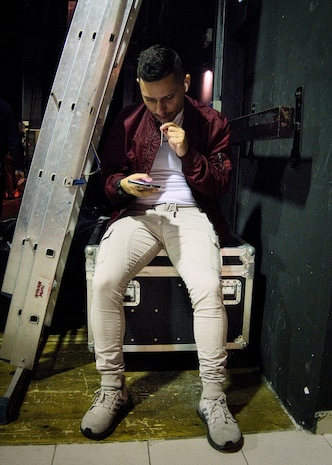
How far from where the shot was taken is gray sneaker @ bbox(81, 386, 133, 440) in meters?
1.82

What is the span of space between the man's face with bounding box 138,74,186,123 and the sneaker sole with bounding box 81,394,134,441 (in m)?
1.39

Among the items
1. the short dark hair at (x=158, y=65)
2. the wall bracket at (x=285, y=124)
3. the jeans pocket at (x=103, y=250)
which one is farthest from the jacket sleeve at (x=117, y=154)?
the wall bracket at (x=285, y=124)

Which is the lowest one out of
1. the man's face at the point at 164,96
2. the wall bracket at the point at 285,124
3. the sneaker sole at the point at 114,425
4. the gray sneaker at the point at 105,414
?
the sneaker sole at the point at 114,425

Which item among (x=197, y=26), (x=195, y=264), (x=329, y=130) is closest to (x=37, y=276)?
(x=195, y=264)

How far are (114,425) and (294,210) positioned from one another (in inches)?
50.5

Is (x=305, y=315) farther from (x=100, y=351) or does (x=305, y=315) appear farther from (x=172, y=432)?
(x=100, y=351)

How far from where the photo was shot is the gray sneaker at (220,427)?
5.75ft

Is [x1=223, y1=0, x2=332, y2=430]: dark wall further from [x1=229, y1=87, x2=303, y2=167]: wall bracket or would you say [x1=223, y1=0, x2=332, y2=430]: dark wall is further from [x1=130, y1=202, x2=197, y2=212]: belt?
[x1=130, y1=202, x2=197, y2=212]: belt

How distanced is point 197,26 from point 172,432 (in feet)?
13.2

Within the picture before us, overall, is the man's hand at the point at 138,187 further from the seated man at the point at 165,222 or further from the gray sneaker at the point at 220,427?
the gray sneaker at the point at 220,427

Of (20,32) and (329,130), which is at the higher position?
(20,32)

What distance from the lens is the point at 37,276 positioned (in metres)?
2.14

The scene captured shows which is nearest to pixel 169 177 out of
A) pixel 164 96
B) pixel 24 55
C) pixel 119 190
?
pixel 119 190

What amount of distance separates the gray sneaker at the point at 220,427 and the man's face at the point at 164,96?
4.40ft
